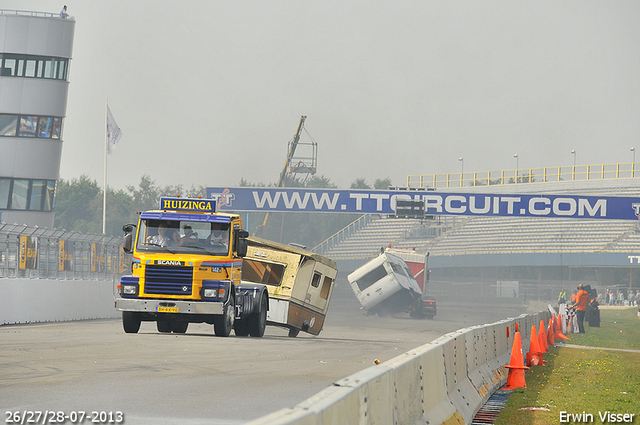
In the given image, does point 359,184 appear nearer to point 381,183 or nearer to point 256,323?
point 381,183

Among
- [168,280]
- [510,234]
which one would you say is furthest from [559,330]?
[510,234]

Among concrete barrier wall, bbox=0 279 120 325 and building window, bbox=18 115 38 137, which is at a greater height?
building window, bbox=18 115 38 137

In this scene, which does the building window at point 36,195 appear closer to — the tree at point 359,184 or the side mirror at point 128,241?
the side mirror at point 128,241

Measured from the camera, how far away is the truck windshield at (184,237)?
715 inches

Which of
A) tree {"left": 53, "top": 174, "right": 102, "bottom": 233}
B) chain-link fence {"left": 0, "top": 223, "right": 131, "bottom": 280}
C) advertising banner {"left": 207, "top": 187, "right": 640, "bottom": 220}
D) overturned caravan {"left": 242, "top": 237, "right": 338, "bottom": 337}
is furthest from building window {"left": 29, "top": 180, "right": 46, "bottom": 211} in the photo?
tree {"left": 53, "top": 174, "right": 102, "bottom": 233}

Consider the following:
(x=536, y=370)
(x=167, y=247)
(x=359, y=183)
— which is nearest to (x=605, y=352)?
(x=536, y=370)

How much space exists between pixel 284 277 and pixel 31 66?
93.7 ft

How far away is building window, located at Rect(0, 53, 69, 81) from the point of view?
148ft

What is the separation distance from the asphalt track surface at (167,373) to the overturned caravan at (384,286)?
2250cm

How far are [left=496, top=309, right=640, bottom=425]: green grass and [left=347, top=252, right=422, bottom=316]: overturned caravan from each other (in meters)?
19.2

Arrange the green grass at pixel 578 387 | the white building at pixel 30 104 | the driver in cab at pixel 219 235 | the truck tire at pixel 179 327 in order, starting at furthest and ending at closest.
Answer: the white building at pixel 30 104 < the truck tire at pixel 179 327 < the driver in cab at pixel 219 235 < the green grass at pixel 578 387

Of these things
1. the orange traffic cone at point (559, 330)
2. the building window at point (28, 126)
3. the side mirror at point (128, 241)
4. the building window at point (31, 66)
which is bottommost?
the orange traffic cone at point (559, 330)

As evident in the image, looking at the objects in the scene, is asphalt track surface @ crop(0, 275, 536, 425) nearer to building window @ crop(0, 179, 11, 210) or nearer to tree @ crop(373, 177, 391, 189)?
building window @ crop(0, 179, 11, 210)

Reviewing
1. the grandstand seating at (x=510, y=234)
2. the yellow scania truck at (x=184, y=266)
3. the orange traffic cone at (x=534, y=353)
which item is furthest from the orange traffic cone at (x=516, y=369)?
the grandstand seating at (x=510, y=234)
